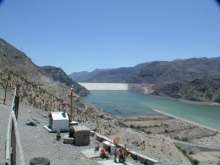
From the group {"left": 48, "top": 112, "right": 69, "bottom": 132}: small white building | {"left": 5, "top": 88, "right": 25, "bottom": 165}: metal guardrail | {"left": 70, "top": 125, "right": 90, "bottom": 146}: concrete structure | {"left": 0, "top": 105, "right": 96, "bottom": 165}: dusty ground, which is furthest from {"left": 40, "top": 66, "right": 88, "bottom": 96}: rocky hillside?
{"left": 5, "top": 88, "right": 25, "bottom": 165}: metal guardrail

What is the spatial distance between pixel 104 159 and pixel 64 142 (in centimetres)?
213

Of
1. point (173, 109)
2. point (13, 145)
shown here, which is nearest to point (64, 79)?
point (173, 109)

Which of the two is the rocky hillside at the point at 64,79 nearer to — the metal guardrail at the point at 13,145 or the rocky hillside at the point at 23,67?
the rocky hillside at the point at 23,67

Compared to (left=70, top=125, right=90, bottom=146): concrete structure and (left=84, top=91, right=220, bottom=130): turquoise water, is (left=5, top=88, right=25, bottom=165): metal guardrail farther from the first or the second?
(left=84, top=91, right=220, bottom=130): turquoise water

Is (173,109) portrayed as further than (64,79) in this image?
No

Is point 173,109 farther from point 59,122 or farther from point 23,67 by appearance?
point 59,122

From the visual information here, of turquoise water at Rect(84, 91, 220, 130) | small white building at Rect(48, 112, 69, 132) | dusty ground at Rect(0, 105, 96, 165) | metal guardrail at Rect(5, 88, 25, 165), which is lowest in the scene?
turquoise water at Rect(84, 91, 220, 130)

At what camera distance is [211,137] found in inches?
2137

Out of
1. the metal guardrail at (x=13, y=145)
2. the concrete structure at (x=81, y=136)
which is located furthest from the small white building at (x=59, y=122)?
the metal guardrail at (x=13, y=145)

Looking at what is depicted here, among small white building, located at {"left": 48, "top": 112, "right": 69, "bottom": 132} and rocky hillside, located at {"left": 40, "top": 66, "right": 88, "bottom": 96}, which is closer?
small white building, located at {"left": 48, "top": 112, "right": 69, "bottom": 132}

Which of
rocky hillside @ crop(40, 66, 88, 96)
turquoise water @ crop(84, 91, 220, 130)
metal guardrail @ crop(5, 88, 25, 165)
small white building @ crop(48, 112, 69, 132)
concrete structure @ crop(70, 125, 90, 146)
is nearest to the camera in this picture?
metal guardrail @ crop(5, 88, 25, 165)

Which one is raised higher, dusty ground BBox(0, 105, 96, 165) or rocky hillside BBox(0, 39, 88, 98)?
rocky hillside BBox(0, 39, 88, 98)

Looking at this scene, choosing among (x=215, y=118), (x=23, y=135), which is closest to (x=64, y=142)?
(x=23, y=135)

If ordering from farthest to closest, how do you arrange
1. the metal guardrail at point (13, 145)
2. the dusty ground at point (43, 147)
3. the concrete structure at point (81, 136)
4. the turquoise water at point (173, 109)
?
1. the turquoise water at point (173, 109)
2. the concrete structure at point (81, 136)
3. the dusty ground at point (43, 147)
4. the metal guardrail at point (13, 145)
